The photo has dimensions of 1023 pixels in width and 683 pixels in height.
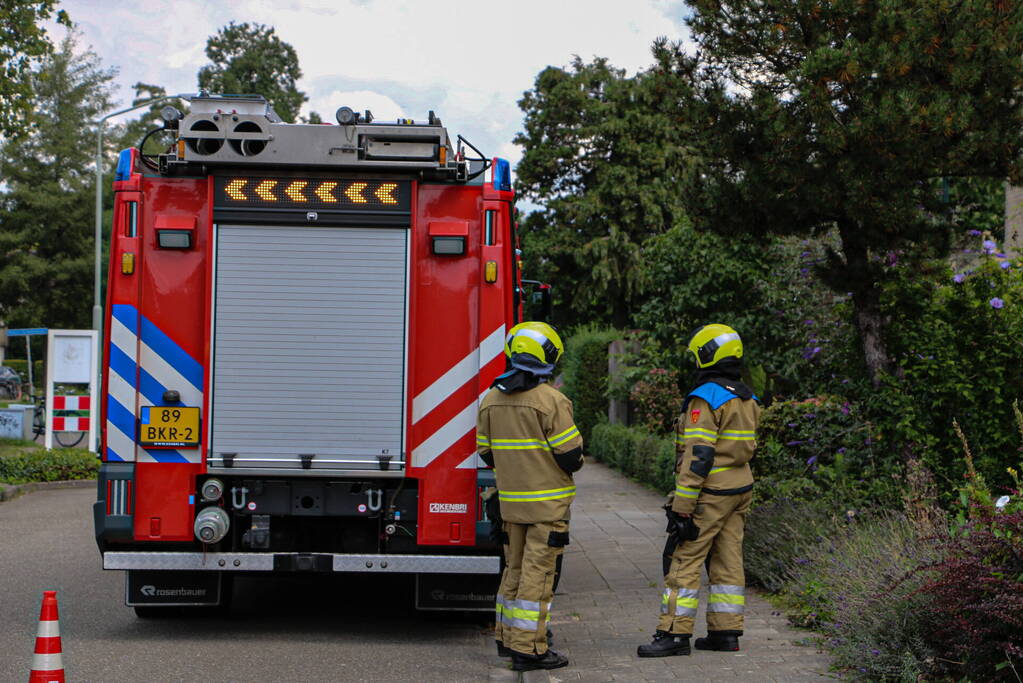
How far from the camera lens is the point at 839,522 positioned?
8.34 metres

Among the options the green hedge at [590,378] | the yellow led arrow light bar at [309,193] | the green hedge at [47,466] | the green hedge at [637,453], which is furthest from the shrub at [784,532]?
the green hedge at [590,378]

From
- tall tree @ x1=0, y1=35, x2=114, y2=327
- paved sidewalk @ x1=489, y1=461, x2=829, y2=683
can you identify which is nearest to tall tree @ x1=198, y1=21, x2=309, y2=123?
tall tree @ x1=0, y1=35, x2=114, y2=327

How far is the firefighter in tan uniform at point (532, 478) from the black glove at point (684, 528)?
60cm

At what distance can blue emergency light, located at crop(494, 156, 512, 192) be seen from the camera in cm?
757

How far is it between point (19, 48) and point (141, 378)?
12.0 m

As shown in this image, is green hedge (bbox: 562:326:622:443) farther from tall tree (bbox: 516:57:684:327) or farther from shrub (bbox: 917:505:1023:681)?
shrub (bbox: 917:505:1023:681)

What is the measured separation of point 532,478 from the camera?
6.73m

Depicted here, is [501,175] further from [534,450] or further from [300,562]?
[300,562]

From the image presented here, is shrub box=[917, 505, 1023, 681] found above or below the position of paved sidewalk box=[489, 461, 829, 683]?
above

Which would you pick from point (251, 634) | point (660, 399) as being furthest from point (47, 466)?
point (251, 634)

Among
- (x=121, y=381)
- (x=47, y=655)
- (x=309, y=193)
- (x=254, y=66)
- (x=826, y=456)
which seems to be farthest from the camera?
(x=254, y=66)

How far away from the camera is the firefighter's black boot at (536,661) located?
664cm

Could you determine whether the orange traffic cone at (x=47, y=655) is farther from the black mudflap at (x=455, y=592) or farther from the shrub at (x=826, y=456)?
the shrub at (x=826, y=456)

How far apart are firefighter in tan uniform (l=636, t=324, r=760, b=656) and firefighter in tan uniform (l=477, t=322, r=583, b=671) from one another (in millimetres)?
615
